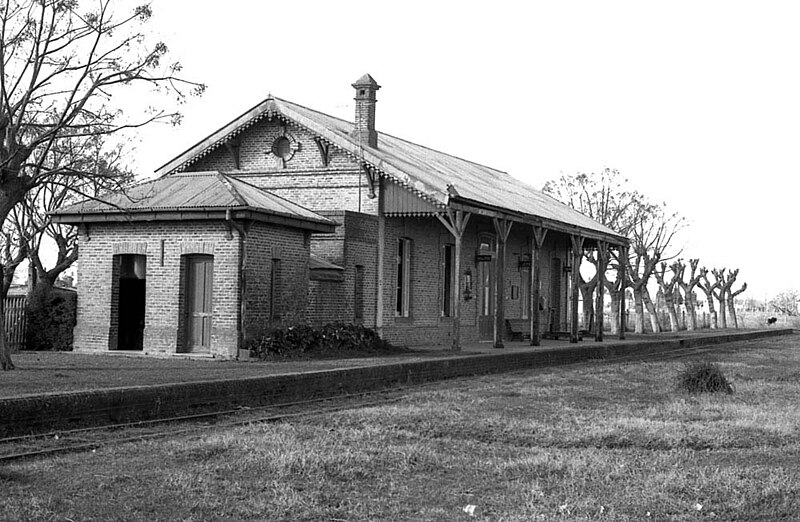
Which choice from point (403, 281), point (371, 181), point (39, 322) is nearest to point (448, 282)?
point (403, 281)

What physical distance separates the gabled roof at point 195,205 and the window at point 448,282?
261 inches

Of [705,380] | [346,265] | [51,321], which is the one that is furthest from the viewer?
[346,265]

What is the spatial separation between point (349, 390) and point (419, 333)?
36.1 ft

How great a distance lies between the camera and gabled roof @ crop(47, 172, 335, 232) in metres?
21.6

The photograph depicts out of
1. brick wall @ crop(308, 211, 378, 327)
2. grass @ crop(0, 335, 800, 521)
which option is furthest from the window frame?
grass @ crop(0, 335, 800, 521)

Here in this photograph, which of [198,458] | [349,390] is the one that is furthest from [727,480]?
[349,390]

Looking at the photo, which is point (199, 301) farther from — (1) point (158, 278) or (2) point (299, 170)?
(2) point (299, 170)

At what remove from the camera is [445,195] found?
80.2ft

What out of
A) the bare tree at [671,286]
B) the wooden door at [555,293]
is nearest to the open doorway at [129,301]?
the wooden door at [555,293]

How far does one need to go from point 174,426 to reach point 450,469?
4.37m

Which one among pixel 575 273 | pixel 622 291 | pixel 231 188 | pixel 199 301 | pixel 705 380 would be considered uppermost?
pixel 231 188

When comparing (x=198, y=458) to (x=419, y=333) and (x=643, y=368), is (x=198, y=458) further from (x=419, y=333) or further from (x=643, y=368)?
(x=419, y=333)

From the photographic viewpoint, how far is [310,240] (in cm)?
2459

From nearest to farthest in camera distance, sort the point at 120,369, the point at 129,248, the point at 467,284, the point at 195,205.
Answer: the point at 120,369 → the point at 195,205 → the point at 129,248 → the point at 467,284
